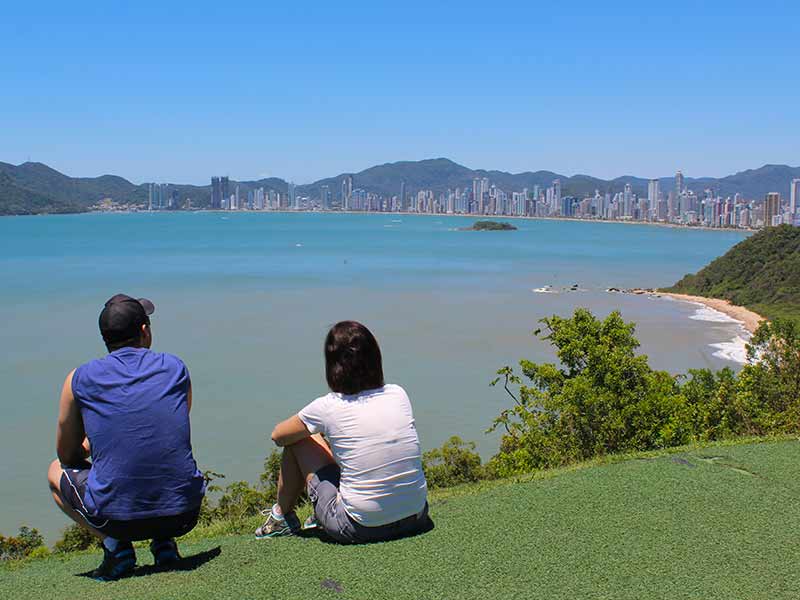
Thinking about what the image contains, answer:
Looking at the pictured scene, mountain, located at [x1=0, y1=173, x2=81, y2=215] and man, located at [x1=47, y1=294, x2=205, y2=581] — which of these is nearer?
man, located at [x1=47, y1=294, x2=205, y2=581]

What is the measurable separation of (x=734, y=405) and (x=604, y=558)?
183 inches

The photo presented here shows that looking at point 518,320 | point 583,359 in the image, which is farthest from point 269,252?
point 583,359

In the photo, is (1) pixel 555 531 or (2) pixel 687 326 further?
(2) pixel 687 326

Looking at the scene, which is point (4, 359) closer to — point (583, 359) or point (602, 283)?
point (583, 359)

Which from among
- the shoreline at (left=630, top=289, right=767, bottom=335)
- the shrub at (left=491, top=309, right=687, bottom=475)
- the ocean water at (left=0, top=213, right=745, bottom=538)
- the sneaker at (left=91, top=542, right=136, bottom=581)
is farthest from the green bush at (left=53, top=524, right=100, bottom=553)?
the shoreline at (left=630, top=289, right=767, bottom=335)

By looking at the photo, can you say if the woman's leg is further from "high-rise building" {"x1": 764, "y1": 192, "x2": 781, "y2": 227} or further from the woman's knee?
"high-rise building" {"x1": 764, "y1": 192, "x2": 781, "y2": 227}

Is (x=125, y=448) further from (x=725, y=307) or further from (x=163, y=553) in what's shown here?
(x=725, y=307)

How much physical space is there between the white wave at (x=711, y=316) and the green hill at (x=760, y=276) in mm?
1770

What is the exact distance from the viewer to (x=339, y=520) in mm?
3463

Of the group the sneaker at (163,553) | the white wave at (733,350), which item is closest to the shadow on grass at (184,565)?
the sneaker at (163,553)

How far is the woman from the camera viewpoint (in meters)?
3.40

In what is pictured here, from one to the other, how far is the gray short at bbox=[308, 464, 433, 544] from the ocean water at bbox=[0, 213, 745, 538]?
30.6 feet

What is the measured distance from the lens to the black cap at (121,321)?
3352 mm

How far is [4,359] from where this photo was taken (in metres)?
25.3
